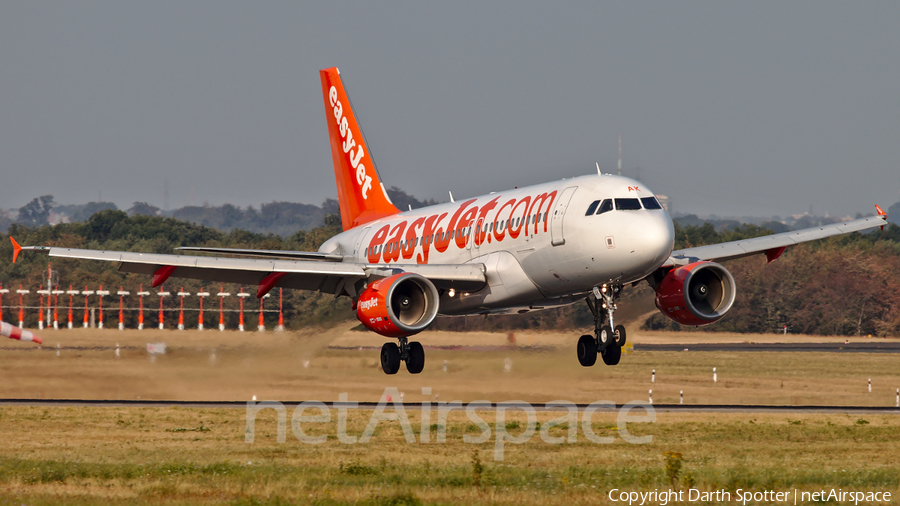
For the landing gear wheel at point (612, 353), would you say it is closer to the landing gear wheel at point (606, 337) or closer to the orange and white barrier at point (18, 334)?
the landing gear wheel at point (606, 337)

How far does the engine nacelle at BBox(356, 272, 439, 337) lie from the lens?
3322 cm

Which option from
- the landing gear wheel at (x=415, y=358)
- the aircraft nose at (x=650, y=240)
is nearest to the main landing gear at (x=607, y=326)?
the aircraft nose at (x=650, y=240)

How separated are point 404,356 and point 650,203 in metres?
10.1

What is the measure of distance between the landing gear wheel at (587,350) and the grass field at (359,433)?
6.56ft

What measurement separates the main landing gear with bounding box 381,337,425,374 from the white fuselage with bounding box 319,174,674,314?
1691 millimetres

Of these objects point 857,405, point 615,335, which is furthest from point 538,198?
point 857,405

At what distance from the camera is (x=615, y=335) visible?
32969mm

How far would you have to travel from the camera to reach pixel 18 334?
5131cm

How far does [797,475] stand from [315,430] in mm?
19052

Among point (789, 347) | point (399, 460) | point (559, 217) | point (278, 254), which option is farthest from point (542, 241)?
point (789, 347)

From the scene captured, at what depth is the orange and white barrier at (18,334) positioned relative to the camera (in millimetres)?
51062

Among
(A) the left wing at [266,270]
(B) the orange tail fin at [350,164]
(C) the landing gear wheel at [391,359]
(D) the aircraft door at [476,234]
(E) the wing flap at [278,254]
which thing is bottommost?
(C) the landing gear wheel at [391,359]

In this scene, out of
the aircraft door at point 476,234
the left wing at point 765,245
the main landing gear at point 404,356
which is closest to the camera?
the aircraft door at point 476,234

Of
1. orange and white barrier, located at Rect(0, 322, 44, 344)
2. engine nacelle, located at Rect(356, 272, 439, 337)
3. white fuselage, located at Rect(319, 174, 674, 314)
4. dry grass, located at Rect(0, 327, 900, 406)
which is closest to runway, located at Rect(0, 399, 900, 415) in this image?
dry grass, located at Rect(0, 327, 900, 406)
